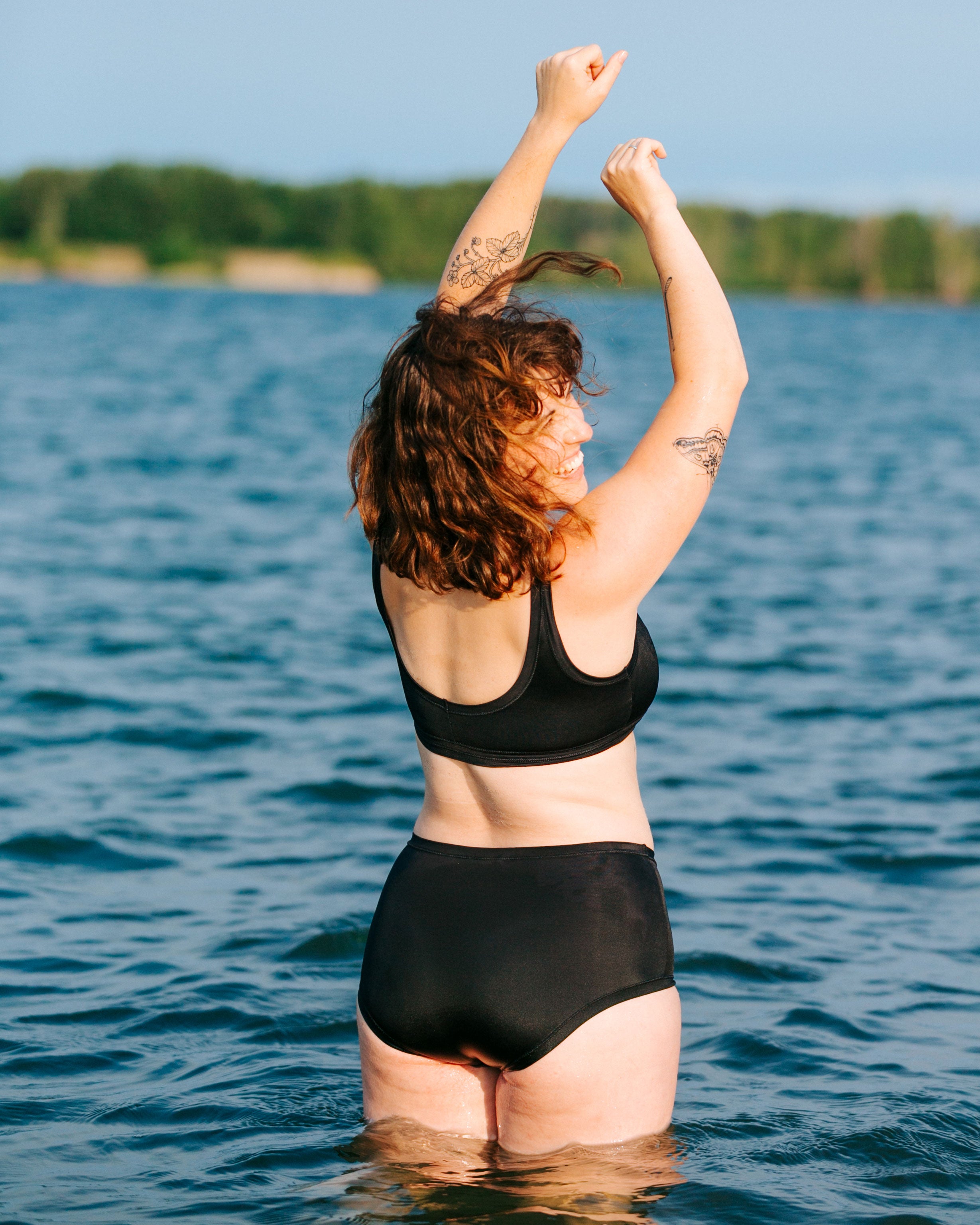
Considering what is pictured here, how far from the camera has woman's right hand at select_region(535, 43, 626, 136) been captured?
3354mm

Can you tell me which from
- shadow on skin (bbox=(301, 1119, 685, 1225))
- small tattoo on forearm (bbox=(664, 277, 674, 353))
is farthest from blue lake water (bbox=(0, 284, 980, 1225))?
small tattoo on forearm (bbox=(664, 277, 674, 353))

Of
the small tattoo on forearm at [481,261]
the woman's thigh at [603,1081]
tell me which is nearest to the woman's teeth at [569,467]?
the small tattoo on forearm at [481,261]

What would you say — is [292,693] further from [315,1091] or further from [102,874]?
[315,1091]

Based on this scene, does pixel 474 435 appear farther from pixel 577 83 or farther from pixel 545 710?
pixel 577 83

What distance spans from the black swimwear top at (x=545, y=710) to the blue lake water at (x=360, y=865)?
453mm

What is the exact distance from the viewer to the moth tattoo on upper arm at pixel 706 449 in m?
2.88

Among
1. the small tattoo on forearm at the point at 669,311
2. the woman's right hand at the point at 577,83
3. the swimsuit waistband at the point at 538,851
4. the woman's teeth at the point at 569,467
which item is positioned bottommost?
the swimsuit waistband at the point at 538,851

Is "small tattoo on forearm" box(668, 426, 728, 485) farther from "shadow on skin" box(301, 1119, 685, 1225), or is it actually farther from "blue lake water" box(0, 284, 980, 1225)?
"shadow on skin" box(301, 1119, 685, 1225)

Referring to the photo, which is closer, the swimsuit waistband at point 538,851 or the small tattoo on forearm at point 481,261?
the swimsuit waistband at point 538,851

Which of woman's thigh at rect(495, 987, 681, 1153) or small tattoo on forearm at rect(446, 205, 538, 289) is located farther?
small tattoo on forearm at rect(446, 205, 538, 289)

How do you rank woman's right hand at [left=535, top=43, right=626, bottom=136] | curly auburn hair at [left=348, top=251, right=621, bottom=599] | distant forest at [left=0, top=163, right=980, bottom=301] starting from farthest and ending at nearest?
distant forest at [left=0, top=163, right=980, bottom=301], woman's right hand at [left=535, top=43, right=626, bottom=136], curly auburn hair at [left=348, top=251, right=621, bottom=599]

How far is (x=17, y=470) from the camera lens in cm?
2050

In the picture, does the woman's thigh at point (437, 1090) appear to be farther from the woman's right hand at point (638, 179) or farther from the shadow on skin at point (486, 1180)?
the woman's right hand at point (638, 179)

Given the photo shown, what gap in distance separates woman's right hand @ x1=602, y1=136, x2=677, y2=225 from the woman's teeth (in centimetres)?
54
